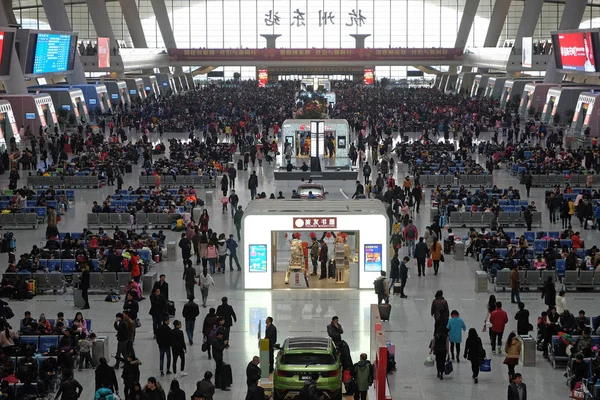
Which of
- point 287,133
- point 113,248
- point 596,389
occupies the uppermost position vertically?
point 287,133

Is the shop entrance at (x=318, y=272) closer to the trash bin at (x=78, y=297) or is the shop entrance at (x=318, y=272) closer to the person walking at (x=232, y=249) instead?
the person walking at (x=232, y=249)

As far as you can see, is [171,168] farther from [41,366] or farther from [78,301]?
[41,366]

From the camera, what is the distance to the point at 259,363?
15812 mm

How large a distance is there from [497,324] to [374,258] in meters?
5.23

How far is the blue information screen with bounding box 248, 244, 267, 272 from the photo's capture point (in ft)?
73.9

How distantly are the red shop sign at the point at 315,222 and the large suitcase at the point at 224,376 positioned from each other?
21.9ft

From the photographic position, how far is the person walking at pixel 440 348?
16312mm

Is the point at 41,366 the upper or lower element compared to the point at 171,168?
lower

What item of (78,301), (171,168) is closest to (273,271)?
(78,301)

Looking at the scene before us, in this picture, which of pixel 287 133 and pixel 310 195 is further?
pixel 287 133

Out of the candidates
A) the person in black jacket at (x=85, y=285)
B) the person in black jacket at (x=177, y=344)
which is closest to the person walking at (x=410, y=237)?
the person in black jacket at (x=85, y=285)

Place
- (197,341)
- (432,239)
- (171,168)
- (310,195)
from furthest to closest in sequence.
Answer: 1. (171,168)
2. (310,195)
3. (432,239)
4. (197,341)

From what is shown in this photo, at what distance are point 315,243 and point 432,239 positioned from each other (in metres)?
3.12

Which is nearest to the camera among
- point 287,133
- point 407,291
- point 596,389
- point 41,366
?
point 596,389
